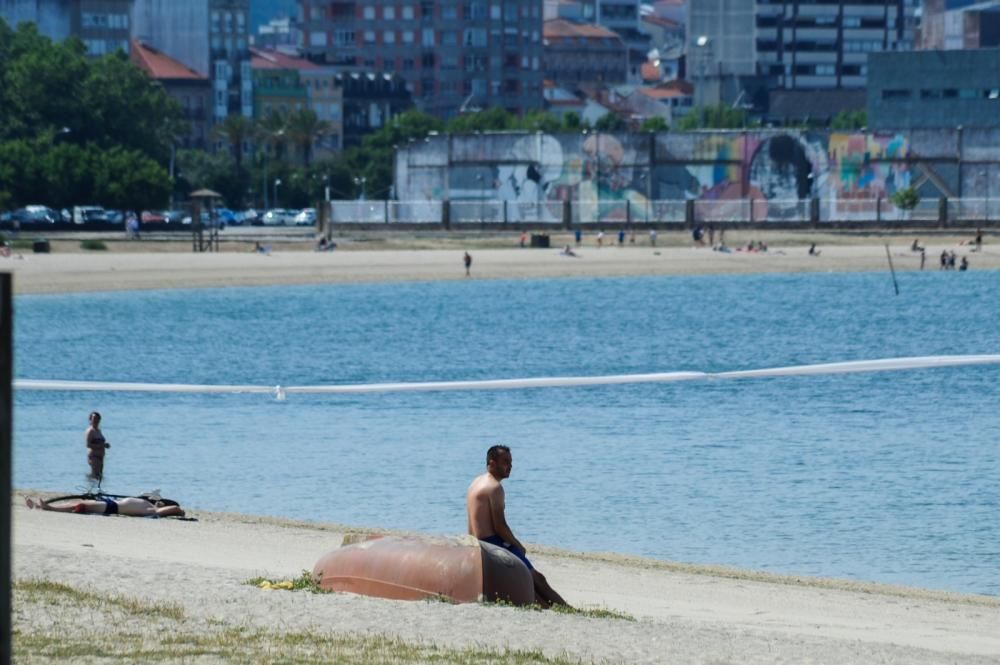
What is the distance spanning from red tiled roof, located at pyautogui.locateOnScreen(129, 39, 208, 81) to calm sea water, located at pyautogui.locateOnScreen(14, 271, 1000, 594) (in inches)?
3629

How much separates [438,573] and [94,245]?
70.3 metres

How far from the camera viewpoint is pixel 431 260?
82.5m

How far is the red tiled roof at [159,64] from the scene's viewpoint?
6201 inches

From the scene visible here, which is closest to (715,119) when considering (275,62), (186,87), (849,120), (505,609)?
(849,120)

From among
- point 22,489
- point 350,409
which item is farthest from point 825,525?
point 350,409

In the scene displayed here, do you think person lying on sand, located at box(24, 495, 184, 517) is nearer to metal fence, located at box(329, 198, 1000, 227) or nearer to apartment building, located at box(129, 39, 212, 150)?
metal fence, located at box(329, 198, 1000, 227)

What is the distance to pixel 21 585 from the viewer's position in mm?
13734

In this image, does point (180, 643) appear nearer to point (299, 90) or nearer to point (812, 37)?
point (299, 90)

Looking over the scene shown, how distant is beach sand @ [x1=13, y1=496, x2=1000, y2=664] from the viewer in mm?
12461

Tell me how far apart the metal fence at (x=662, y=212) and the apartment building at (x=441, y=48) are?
87.3 meters

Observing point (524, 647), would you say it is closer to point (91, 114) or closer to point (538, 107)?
point (91, 114)

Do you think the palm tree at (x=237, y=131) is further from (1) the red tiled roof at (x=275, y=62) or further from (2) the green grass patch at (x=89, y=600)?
(2) the green grass patch at (x=89, y=600)

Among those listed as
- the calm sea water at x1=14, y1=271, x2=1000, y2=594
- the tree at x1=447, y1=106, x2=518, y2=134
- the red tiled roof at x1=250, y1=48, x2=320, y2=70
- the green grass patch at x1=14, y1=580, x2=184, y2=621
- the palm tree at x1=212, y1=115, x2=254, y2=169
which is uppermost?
the red tiled roof at x1=250, y1=48, x2=320, y2=70

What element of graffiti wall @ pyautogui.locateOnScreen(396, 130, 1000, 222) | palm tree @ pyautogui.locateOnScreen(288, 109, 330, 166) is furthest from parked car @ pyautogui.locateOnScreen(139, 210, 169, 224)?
palm tree @ pyautogui.locateOnScreen(288, 109, 330, 166)
